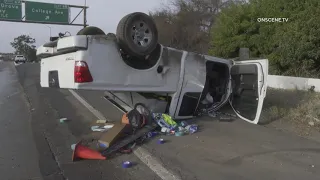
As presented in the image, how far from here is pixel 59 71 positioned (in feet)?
A: 22.0

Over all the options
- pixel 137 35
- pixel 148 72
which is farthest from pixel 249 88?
pixel 137 35

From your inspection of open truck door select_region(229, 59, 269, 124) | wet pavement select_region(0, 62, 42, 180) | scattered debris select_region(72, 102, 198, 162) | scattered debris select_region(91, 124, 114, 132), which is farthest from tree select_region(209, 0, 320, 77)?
wet pavement select_region(0, 62, 42, 180)

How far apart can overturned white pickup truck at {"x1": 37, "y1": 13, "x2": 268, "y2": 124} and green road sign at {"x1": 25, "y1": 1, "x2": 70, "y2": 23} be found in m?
28.5

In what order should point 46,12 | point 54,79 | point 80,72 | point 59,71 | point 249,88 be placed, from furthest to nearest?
point 46,12 → point 249,88 → point 54,79 → point 59,71 → point 80,72

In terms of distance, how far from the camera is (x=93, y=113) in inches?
371

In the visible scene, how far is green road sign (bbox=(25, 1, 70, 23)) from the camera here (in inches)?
1332

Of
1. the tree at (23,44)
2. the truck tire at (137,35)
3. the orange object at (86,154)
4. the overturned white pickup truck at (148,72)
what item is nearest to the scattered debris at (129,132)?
the orange object at (86,154)

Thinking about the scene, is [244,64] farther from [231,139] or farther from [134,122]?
[134,122]

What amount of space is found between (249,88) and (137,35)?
285 cm

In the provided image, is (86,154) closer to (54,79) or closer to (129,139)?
(129,139)

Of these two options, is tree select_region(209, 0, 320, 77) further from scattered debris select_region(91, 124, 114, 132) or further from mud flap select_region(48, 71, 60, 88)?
mud flap select_region(48, 71, 60, 88)

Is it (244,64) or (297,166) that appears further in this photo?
(244,64)

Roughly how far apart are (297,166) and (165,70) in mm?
3273

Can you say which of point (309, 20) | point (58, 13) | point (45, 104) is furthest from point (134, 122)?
point (58, 13)
